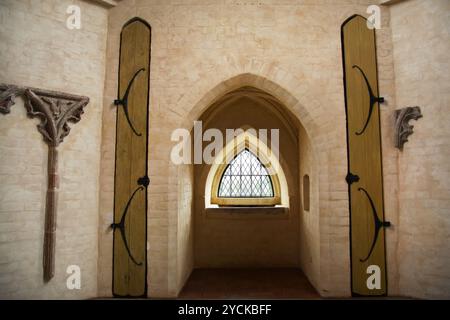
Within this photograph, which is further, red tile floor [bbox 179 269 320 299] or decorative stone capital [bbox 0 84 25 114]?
red tile floor [bbox 179 269 320 299]

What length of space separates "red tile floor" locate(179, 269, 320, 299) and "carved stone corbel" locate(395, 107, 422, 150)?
2594mm

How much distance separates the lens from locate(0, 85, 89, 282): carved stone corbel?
3.78 metres

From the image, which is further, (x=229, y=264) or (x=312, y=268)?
(x=229, y=264)

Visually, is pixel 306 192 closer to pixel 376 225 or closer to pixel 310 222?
pixel 310 222

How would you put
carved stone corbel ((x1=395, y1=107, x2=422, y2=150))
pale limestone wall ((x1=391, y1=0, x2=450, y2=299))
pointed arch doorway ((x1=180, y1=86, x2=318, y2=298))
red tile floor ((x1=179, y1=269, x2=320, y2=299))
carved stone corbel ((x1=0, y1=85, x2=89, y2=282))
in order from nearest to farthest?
carved stone corbel ((x1=0, y1=85, x2=89, y2=282)) < pale limestone wall ((x1=391, y1=0, x2=450, y2=299)) < carved stone corbel ((x1=395, y1=107, x2=422, y2=150)) < red tile floor ((x1=179, y1=269, x2=320, y2=299)) < pointed arch doorway ((x1=180, y1=86, x2=318, y2=298))

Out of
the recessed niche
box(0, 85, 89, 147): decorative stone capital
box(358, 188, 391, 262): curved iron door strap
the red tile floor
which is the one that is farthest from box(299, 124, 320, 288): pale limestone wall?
box(0, 85, 89, 147): decorative stone capital

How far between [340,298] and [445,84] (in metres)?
3.29

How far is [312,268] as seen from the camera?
5039 mm

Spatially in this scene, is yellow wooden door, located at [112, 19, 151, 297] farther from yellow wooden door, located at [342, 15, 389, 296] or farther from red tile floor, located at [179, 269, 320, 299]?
yellow wooden door, located at [342, 15, 389, 296]

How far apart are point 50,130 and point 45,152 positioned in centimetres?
30

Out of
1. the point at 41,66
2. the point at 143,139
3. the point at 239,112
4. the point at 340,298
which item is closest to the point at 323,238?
the point at 340,298

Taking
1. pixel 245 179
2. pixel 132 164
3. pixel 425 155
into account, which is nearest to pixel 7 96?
pixel 132 164

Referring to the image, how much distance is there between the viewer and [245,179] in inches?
282

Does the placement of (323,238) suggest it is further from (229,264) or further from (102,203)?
(102,203)
